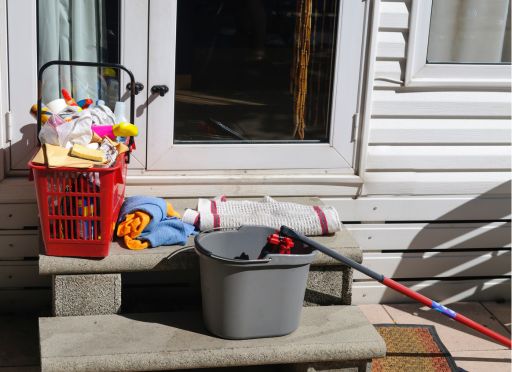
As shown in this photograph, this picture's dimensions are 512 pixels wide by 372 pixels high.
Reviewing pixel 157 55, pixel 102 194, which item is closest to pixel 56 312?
pixel 102 194

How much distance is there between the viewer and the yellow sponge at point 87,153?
3.11 meters

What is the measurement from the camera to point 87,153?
3.11 meters

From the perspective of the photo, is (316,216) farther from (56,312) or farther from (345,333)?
(56,312)

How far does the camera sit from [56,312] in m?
3.32

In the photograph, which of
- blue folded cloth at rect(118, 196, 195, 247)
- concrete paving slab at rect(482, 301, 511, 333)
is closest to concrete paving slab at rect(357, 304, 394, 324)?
concrete paving slab at rect(482, 301, 511, 333)

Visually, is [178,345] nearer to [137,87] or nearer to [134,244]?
[134,244]

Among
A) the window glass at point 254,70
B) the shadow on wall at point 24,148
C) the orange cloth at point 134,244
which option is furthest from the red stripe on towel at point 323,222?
the shadow on wall at point 24,148

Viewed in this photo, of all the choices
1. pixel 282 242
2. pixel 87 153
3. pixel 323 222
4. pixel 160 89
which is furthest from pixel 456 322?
pixel 87 153

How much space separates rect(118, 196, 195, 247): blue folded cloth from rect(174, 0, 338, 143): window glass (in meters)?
0.52

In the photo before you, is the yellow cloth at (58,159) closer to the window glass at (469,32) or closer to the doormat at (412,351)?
the doormat at (412,351)

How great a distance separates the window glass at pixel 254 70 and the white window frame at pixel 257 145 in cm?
4

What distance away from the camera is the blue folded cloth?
341cm

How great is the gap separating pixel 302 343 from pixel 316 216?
0.62 meters

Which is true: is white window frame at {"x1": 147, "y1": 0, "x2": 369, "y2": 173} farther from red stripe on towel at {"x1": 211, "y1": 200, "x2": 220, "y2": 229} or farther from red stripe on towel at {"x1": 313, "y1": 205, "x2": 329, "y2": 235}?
red stripe on towel at {"x1": 313, "y1": 205, "x2": 329, "y2": 235}
